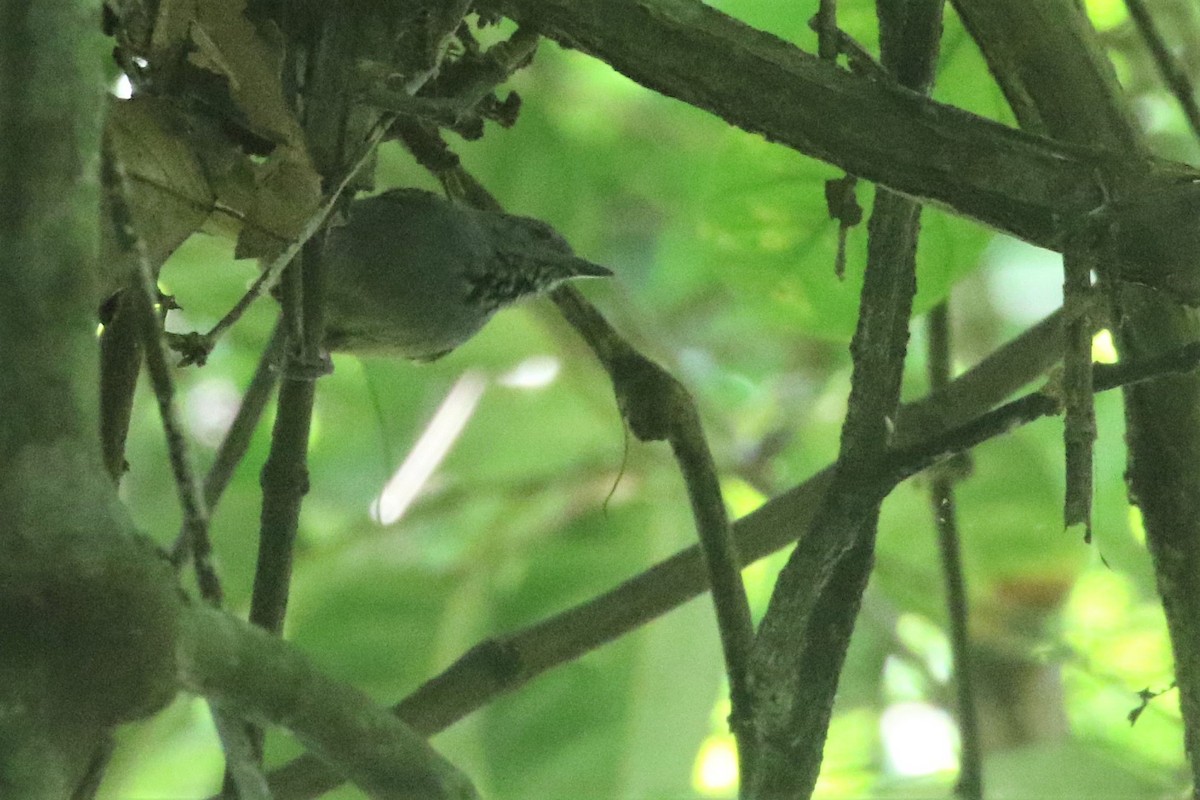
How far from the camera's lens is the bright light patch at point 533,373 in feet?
8.81

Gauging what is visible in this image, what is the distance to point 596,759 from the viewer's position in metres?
2.29

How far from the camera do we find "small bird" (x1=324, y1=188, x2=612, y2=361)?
196 centimetres

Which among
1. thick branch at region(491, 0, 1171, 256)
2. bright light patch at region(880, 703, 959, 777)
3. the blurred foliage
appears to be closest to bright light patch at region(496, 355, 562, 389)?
the blurred foliage

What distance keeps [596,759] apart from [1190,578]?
1.20 m

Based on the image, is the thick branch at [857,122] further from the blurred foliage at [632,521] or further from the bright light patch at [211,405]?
the bright light patch at [211,405]

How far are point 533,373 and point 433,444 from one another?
26cm

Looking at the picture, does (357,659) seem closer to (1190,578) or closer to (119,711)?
(1190,578)

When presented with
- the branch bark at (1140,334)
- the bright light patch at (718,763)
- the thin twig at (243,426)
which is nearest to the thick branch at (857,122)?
the branch bark at (1140,334)

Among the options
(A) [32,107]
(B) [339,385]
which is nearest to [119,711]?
(A) [32,107]

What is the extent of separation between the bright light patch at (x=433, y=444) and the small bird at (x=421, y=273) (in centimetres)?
38

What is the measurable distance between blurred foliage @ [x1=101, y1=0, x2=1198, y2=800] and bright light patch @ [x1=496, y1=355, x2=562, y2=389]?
1 centimetres

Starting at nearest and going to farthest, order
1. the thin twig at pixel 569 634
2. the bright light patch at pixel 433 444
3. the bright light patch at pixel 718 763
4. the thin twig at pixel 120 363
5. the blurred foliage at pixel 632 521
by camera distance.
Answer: the thin twig at pixel 120 363 → the thin twig at pixel 569 634 → the blurred foliage at pixel 632 521 → the bright light patch at pixel 433 444 → the bright light patch at pixel 718 763

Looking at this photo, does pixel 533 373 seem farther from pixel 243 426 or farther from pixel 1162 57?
pixel 1162 57

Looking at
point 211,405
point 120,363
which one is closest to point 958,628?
point 120,363
